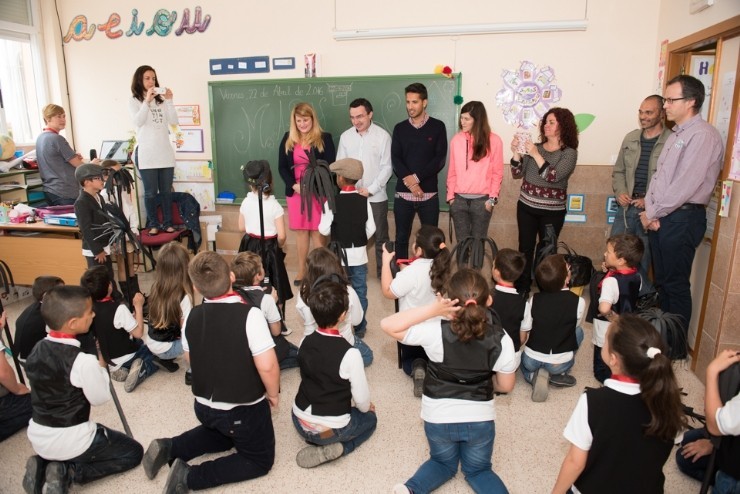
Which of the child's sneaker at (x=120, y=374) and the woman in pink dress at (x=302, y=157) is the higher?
the woman in pink dress at (x=302, y=157)

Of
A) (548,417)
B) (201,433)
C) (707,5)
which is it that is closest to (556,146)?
(707,5)

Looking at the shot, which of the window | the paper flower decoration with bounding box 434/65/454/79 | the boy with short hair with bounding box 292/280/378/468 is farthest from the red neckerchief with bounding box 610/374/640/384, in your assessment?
the window

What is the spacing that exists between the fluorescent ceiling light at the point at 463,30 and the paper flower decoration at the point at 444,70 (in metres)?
0.27

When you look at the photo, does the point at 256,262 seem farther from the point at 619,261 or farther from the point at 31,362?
the point at 619,261

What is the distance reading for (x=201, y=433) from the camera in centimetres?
233

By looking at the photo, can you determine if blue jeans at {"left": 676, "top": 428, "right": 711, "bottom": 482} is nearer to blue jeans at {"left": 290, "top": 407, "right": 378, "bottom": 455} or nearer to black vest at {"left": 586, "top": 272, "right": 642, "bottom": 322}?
black vest at {"left": 586, "top": 272, "right": 642, "bottom": 322}

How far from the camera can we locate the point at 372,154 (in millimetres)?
4574

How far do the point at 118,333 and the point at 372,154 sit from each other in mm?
2489

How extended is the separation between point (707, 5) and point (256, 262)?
124 inches

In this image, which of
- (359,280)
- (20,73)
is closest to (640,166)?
(359,280)

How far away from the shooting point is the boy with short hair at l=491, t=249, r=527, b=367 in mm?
2686

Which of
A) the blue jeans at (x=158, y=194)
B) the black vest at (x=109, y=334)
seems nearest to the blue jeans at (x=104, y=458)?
the black vest at (x=109, y=334)

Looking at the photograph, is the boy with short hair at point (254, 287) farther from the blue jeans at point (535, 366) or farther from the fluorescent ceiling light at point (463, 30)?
the fluorescent ceiling light at point (463, 30)

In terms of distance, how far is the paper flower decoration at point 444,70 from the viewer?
463 cm
